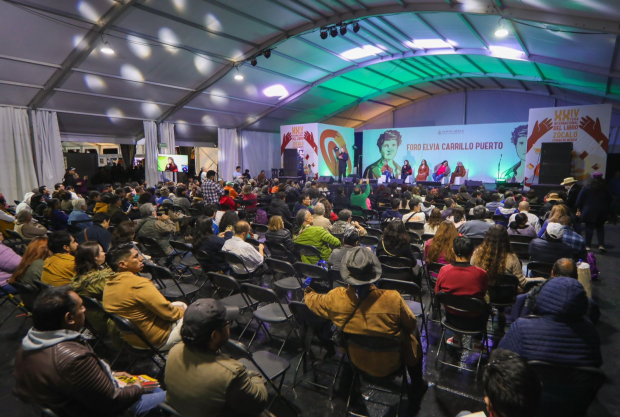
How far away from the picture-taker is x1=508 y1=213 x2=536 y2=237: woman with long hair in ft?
15.7

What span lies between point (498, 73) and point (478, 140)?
3083 millimetres

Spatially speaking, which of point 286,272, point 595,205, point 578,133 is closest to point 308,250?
point 286,272

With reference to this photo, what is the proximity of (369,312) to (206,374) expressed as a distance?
103 cm

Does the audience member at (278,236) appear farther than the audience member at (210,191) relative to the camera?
No

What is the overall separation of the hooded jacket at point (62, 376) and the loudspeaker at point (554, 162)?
13479mm

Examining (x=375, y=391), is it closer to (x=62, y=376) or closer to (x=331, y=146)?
(x=62, y=376)

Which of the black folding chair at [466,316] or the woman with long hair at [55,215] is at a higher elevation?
the woman with long hair at [55,215]

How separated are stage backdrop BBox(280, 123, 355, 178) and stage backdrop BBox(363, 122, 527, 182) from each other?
245 centimetres

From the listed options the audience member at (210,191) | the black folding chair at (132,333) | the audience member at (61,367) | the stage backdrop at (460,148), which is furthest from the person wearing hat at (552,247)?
the stage backdrop at (460,148)

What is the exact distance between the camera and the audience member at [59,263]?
3.23 m

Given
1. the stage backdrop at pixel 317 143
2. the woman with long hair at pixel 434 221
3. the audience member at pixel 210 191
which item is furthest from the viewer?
the stage backdrop at pixel 317 143

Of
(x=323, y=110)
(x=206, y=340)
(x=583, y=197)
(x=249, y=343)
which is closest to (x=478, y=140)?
(x=323, y=110)

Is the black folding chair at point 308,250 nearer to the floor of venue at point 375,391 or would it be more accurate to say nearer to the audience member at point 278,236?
the audience member at point 278,236

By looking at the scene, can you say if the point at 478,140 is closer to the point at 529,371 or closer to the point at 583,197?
the point at 583,197
